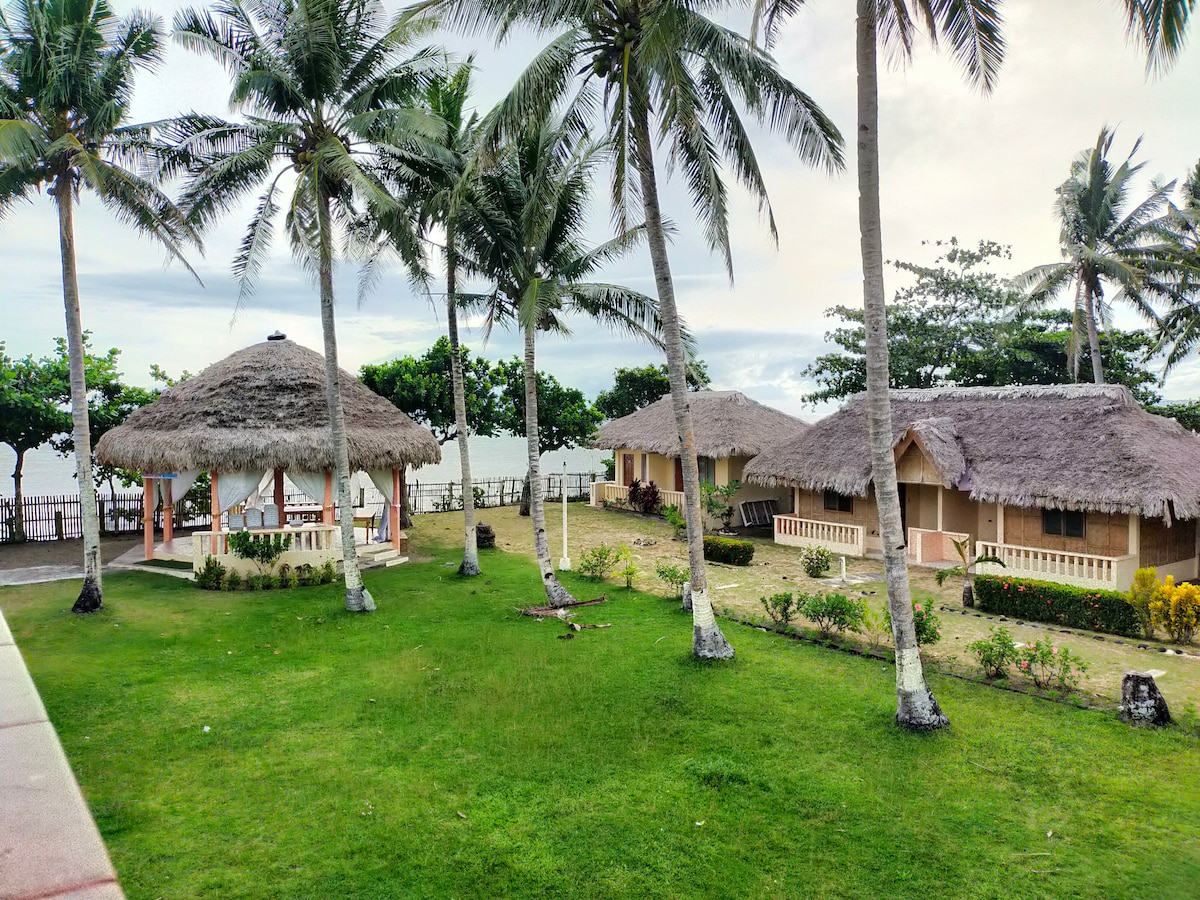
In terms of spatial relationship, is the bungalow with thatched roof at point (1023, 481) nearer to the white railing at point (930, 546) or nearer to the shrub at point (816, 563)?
the white railing at point (930, 546)

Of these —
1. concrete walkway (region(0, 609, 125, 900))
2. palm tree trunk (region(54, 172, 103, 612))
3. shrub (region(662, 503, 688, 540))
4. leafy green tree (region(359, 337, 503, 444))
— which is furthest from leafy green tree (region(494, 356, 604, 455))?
concrete walkway (region(0, 609, 125, 900))

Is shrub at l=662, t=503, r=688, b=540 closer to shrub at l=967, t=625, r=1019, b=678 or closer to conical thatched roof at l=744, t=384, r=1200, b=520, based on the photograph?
conical thatched roof at l=744, t=384, r=1200, b=520

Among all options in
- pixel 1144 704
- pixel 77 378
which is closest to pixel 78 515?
→ pixel 77 378

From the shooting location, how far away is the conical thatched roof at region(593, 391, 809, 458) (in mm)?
22406

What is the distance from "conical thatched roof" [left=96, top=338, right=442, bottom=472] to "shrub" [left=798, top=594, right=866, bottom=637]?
30.9 feet

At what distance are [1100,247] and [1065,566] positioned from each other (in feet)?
47.0

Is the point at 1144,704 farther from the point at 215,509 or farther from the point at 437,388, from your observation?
Result: the point at 437,388

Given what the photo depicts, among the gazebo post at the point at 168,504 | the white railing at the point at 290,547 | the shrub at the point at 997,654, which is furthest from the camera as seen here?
the gazebo post at the point at 168,504

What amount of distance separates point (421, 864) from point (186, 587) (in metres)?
11.3

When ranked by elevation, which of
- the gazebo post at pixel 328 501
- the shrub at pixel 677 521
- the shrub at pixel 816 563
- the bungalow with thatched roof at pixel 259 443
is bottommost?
the shrub at pixel 816 563

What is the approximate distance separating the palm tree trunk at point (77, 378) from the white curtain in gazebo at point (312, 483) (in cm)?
387

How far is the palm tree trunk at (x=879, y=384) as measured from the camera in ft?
23.9

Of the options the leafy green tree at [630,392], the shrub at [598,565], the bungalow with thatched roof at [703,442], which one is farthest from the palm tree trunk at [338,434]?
the leafy green tree at [630,392]

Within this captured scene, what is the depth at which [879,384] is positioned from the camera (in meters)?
7.32
